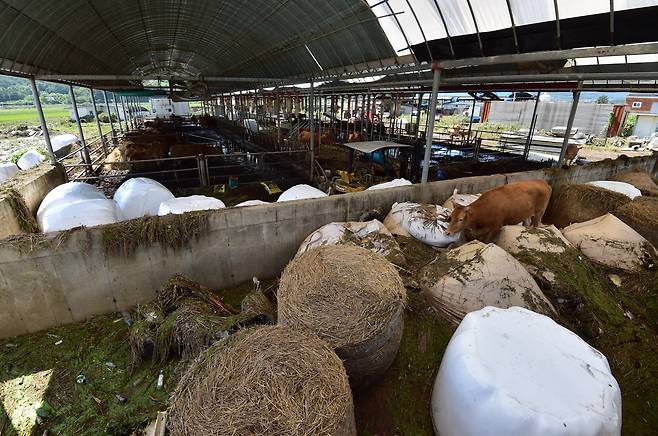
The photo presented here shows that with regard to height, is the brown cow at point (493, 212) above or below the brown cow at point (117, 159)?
above

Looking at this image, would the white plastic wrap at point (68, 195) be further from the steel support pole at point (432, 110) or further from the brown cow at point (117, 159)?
the brown cow at point (117, 159)

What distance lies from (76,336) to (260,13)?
8.97m

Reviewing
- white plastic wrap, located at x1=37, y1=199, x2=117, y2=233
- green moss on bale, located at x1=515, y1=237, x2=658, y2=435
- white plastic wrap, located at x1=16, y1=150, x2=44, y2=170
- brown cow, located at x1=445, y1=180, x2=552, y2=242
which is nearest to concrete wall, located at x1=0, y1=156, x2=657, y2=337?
white plastic wrap, located at x1=37, y1=199, x2=117, y2=233

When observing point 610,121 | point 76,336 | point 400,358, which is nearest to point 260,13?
point 76,336

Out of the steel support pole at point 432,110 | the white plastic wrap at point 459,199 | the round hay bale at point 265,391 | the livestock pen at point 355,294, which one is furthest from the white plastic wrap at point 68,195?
the white plastic wrap at point 459,199

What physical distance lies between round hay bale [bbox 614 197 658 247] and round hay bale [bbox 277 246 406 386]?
4.32 meters

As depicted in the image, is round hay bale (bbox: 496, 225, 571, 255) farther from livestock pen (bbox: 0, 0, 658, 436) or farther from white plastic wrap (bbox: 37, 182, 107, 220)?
white plastic wrap (bbox: 37, 182, 107, 220)

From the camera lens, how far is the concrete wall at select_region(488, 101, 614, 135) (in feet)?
86.4

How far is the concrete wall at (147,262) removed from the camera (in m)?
3.75

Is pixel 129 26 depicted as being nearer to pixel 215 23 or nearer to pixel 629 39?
pixel 215 23

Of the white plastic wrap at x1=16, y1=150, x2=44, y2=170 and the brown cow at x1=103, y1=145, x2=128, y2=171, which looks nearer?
the brown cow at x1=103, y1=145, x2=128, y2=171

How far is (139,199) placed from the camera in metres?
5.62

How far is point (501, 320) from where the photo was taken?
8.64 feet

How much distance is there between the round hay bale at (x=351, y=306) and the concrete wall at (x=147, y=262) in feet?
5.88
